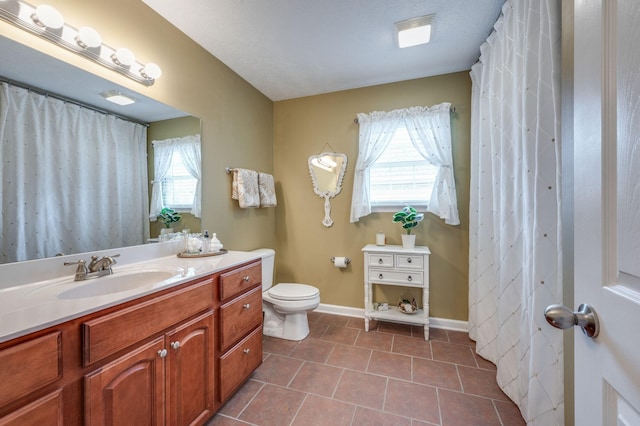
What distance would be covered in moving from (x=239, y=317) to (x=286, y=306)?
649 millimetres

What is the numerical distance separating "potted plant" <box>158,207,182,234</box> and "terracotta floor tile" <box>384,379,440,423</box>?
5.84 ft

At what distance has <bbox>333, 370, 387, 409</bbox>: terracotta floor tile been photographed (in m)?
1.52

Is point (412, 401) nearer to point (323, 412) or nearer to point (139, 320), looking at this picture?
point (323, 412)

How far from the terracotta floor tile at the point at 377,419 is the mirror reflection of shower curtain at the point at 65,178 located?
5.42 ft

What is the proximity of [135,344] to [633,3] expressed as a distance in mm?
1613

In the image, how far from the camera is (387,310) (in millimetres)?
2434

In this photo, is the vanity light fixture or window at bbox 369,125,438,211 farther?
window at bbox 369,125,438,211

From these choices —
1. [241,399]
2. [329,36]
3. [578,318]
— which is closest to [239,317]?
[241,399]

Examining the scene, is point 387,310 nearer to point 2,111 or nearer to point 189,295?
point 189,295

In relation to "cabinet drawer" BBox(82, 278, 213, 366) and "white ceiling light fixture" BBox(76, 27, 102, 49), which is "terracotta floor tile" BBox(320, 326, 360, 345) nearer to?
"cabinet drawer" BBox(82, 278, 213, 366)

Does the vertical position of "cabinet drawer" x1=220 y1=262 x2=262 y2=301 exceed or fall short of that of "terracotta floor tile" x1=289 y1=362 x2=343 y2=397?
it exceeds it

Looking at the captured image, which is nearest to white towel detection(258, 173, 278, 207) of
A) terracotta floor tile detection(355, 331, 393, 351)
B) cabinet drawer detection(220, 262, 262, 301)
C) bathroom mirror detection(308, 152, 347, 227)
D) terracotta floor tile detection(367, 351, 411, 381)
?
bathroom mirror detection(308, 152, 347, 227)

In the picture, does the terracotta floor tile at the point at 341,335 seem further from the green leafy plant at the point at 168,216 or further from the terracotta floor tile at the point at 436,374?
the green leafy plant at the point at 168,216

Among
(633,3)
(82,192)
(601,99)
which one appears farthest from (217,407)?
(633,3)
